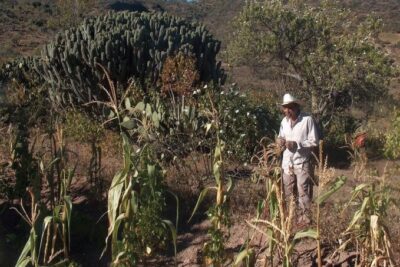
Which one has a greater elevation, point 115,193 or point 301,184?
point 115,193

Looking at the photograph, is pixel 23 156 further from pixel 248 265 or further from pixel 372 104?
pixel 372 104

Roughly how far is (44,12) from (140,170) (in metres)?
42.2

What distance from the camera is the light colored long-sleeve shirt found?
5434 millimetres

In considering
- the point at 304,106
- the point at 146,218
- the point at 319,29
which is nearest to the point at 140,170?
the point at 146,218

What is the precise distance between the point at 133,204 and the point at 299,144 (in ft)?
6.55

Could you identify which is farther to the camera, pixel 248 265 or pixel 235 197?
pixel 235 197

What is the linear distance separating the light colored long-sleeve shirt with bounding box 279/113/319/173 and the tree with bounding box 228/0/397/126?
22.3ft

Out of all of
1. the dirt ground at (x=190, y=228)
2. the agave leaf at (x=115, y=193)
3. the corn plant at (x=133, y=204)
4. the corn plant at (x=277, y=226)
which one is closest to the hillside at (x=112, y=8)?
the dirt ground at (x=190, y=228)

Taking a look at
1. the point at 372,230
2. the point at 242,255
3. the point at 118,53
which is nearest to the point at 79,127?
the point at 118,53

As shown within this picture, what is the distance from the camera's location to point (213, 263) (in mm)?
4195

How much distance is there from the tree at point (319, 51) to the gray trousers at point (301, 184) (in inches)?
265

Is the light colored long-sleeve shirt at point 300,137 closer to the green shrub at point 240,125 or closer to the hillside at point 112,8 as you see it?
the green shrub at point 240,125

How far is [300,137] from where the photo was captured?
5.46 metres

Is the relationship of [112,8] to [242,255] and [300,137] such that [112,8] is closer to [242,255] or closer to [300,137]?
[300,137]
